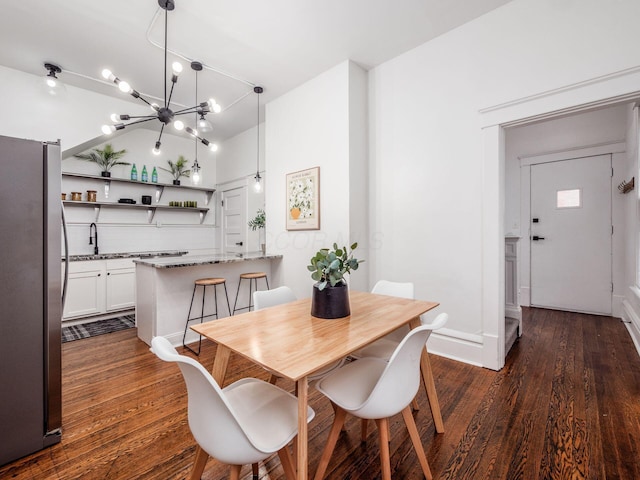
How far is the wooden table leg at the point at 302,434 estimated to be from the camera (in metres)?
1.05

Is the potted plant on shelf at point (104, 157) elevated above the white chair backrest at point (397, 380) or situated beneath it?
elevated above

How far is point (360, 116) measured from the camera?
3.35 metres

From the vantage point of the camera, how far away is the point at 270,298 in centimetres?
211

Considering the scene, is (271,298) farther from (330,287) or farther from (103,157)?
(103,157)

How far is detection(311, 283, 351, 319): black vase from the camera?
1665 millimetres

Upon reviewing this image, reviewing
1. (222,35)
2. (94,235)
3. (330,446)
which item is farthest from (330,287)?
(94,235)

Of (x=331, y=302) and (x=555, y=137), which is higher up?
(x=555, y=137)

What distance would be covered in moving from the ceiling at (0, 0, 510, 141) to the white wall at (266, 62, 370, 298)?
0.84 feet

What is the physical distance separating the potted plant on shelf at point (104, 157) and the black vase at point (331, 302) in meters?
4.46

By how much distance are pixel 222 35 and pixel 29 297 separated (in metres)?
2.68

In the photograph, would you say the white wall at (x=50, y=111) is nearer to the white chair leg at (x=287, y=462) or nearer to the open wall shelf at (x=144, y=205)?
the open wall shelf at (x=144, y=205)

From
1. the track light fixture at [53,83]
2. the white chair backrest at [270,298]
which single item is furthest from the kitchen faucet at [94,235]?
the white chair backrest at [270,298]

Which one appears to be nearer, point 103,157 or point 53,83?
point 53,83

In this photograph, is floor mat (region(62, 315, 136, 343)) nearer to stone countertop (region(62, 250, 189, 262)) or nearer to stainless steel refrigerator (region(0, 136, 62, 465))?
stone countertop (region(62, 250, 189, 262))
